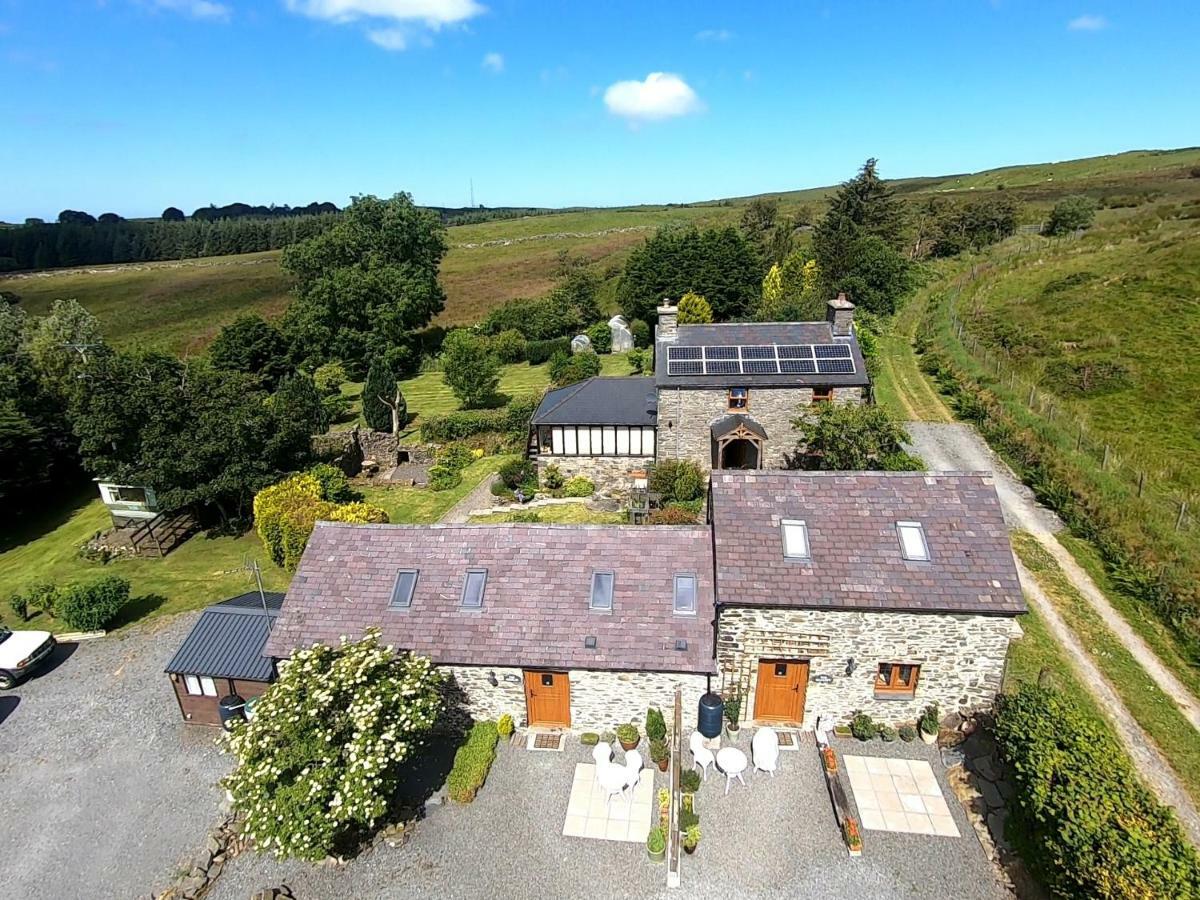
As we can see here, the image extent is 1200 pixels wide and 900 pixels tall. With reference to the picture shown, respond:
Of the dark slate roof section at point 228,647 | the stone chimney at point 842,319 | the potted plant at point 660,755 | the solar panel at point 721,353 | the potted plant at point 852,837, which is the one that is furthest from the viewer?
the stone chimney at point 842,319

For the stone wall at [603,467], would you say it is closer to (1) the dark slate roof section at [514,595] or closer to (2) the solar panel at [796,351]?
(2) the solar panel at [796,351]

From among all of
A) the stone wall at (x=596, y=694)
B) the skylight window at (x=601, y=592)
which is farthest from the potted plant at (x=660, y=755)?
the skylight window at (x=601, y=592)

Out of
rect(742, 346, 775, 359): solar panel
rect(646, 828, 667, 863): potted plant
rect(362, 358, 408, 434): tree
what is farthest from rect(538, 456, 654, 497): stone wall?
rect(646, 828, 667, 863): potted plant

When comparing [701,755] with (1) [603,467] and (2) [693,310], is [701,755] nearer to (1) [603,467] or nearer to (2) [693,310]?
(1) [603,467]

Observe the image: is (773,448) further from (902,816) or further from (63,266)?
(63,266)

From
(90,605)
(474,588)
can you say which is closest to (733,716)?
(474,588)
